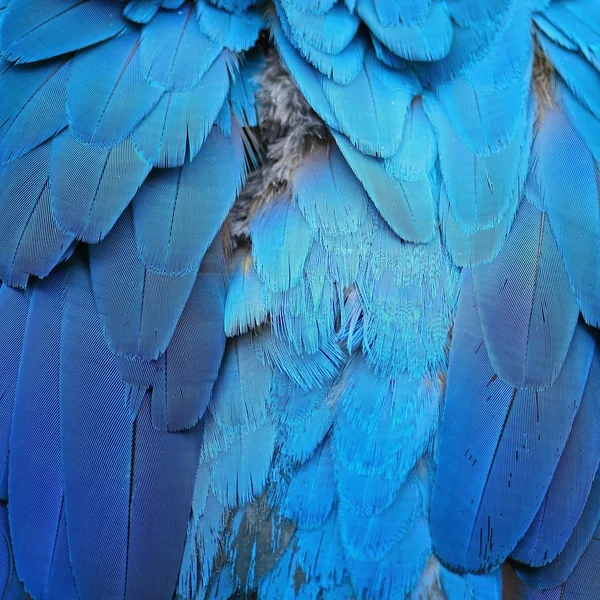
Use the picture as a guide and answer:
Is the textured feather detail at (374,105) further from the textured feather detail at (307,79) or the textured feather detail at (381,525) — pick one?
the textured feather detail at (381,525)

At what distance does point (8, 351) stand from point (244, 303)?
1.35ft

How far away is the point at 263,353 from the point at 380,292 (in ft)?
0.72

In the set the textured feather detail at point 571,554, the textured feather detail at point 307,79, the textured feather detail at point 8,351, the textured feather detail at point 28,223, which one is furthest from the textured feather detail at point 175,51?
the textured feather detail at point 571,554

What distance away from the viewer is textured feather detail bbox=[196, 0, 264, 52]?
1.20 metres

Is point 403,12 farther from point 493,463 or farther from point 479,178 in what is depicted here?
point 493,463

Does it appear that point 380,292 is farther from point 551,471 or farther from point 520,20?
point 520,20

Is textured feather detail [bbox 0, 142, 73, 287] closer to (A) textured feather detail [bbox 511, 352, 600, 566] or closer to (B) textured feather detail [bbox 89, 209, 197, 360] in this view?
(B) textured feather detail [bbox 89, 209, 197, 360]

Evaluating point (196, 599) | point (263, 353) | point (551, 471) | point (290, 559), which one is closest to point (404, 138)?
point (263, 353)

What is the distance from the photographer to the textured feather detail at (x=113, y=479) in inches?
45.3

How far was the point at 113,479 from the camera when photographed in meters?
1.16

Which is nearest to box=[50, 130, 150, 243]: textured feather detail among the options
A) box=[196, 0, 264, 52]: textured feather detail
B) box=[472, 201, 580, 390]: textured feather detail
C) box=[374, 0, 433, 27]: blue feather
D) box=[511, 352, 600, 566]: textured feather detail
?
box=[196, 0, 264, 52]: textured feather detail

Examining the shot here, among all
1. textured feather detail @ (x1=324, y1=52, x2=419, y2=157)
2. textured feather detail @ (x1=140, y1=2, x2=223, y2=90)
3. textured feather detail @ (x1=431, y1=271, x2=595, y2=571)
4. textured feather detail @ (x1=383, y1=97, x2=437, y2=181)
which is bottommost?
textured feather detail @ (x1=431, y1=271, x2=595, y2=571)

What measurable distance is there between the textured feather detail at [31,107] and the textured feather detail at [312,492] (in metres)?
0.68

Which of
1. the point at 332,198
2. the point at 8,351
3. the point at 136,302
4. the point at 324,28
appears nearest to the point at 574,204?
the point at 332,198
